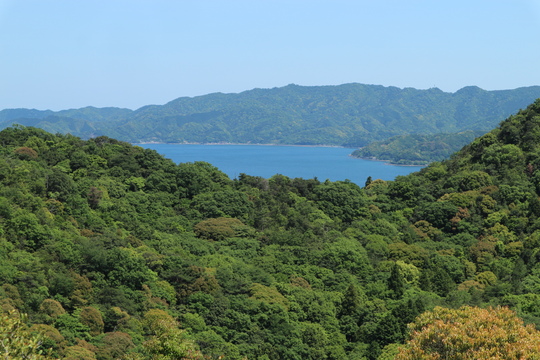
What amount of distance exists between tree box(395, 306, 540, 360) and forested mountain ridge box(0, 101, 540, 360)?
0.33 metres

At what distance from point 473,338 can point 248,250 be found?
24970 millimetres

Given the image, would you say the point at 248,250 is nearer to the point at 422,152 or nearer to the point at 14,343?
the point at 14,343

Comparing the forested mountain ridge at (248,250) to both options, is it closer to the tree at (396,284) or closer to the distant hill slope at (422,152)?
the tree at (396,284)

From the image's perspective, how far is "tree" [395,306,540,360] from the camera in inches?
485

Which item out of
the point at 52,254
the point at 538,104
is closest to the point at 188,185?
the point at 52,254

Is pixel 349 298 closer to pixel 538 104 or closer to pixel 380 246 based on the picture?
pixel 380 246

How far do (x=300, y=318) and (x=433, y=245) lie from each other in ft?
52.3

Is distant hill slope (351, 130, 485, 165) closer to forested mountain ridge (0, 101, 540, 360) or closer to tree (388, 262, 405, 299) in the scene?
forested mountain ridge (0, 101, 540, 360)

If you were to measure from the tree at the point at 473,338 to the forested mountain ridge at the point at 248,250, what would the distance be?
33cm

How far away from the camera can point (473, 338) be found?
42.0 feet

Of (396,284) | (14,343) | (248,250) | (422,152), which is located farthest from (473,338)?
(422,152)

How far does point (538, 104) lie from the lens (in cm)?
5478

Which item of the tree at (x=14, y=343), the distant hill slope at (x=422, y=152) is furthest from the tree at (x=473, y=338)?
the distant hill slope at (x=422, y=152)

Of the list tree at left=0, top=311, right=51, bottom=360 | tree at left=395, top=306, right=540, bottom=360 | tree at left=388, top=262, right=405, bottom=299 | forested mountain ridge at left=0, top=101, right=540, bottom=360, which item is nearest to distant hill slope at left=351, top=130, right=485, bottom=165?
forested mountain ridge at left=0, top=101, right=540, bottom=360
